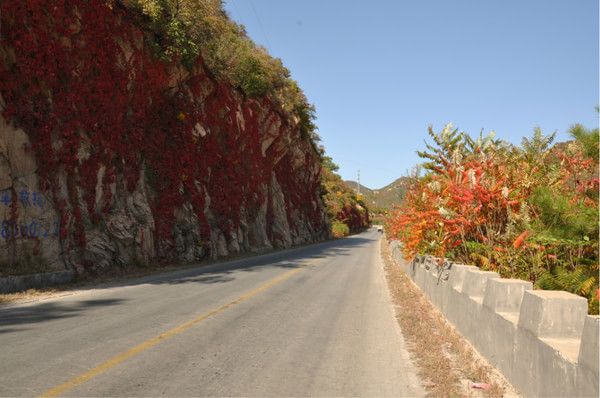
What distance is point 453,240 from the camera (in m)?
9.40

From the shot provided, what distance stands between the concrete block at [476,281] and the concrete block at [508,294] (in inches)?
24.1

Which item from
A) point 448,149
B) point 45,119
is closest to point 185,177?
point 45,119

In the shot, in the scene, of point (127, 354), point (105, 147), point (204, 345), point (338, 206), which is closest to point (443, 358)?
point (204, 345)

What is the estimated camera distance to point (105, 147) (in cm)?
1720

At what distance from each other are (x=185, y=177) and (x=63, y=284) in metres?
9.93

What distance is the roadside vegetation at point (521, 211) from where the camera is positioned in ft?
21.8

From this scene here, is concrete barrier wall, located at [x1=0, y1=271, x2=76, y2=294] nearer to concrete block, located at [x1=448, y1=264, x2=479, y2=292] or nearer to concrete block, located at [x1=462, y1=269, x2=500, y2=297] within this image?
concrete block, located at [x1=448, y1=264, x2=479, y2=292]

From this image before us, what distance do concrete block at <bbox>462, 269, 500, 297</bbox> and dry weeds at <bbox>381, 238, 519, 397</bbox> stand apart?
0.76 m

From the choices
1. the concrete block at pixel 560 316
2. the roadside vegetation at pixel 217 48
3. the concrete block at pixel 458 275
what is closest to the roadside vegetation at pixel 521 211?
the concrete block at pixel 458 275

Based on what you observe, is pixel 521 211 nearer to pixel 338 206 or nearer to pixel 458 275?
pixel 458 275

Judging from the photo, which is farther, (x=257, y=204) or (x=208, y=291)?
(x=257, y=204)

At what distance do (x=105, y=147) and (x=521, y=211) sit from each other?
1462 centimetres

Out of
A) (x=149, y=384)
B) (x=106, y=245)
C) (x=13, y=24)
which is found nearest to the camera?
(x=149, y=384)

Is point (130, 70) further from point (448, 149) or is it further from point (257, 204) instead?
point (257, 204)
